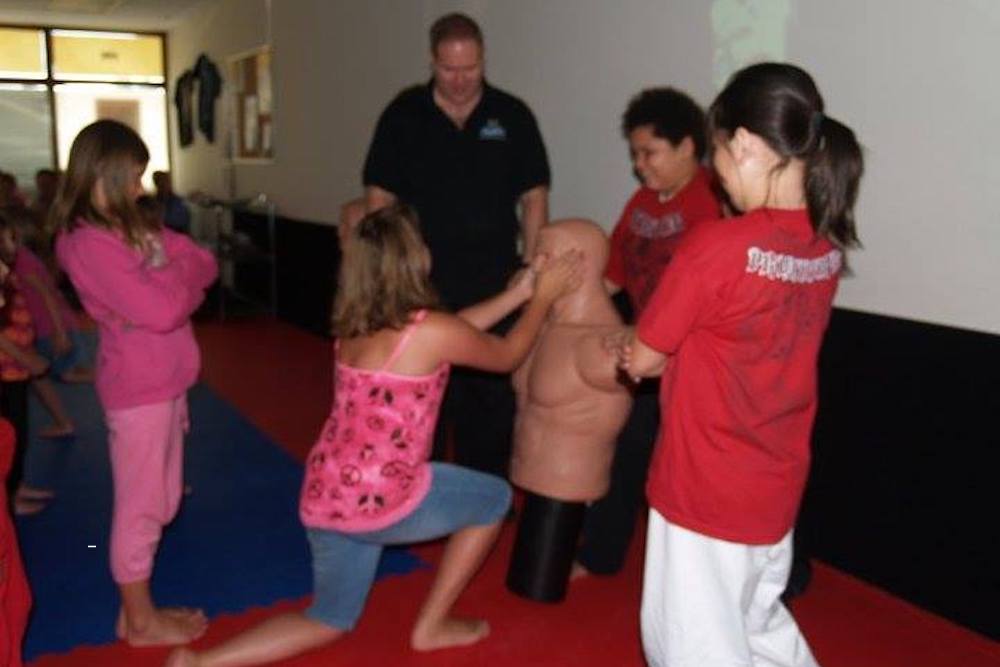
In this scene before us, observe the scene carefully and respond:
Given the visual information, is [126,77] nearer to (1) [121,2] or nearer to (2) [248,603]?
(1) [121,2]

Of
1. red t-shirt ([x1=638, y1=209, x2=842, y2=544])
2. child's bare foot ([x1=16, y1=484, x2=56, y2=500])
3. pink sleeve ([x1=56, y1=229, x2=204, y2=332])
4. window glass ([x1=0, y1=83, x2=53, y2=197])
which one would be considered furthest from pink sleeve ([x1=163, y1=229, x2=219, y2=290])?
window glass ([x1=0, y1=83, x2=53, y2=197])

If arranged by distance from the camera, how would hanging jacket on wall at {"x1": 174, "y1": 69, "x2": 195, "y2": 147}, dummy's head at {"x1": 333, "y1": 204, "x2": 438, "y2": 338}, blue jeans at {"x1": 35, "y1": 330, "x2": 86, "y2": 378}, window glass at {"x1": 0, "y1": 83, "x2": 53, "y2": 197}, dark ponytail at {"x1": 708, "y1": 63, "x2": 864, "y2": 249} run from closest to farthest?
dark ponytail at {"x1": 708, "y1": 63, "x2": 864, "y2": 249}
dummy's head at {"x1": 333, "y1": 204, "x2": 438, "y2": 338}
blue jeans at {"x1": 35, "y1": 330, "x2": 86, "y2": 378}
hanging jacket on wall at {"x1": 174, "y1": 69, "x2": 195, "y2": 147}
window glass at {"x1": 0, "y1": 83, "x2": 53, "y2": 197}

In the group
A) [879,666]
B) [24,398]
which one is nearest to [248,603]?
[24,398]

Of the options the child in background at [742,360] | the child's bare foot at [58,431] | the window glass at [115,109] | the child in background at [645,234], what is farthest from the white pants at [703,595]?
the window glass at [115,109]

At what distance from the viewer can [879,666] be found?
2.44 meters

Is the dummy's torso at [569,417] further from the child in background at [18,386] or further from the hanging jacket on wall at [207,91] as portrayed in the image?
the hanging jacket on wall at [207,91]

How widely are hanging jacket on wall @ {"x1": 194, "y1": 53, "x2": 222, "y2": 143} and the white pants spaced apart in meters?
8.53

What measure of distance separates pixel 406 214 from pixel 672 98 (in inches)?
36.9

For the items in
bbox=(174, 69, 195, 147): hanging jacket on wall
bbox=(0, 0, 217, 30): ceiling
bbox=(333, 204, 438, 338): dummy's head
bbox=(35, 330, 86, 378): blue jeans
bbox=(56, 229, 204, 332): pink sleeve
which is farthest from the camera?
bbox=(174, 69, 195, 147): hanging jacket on wall

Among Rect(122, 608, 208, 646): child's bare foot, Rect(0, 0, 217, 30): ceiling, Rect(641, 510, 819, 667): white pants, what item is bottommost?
Rect(122, 608, 208, 646): child's bare foot

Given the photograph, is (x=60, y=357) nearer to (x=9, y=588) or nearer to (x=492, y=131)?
(x=492, y=131)

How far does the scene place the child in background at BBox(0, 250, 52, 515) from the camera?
10.1 ft

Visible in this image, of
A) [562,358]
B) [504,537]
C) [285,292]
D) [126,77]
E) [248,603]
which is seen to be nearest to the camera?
[562,358]

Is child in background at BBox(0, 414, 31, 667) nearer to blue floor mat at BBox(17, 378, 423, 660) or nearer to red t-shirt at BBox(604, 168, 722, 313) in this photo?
blue floor mat at BBox(17, 378, 423, 660)
